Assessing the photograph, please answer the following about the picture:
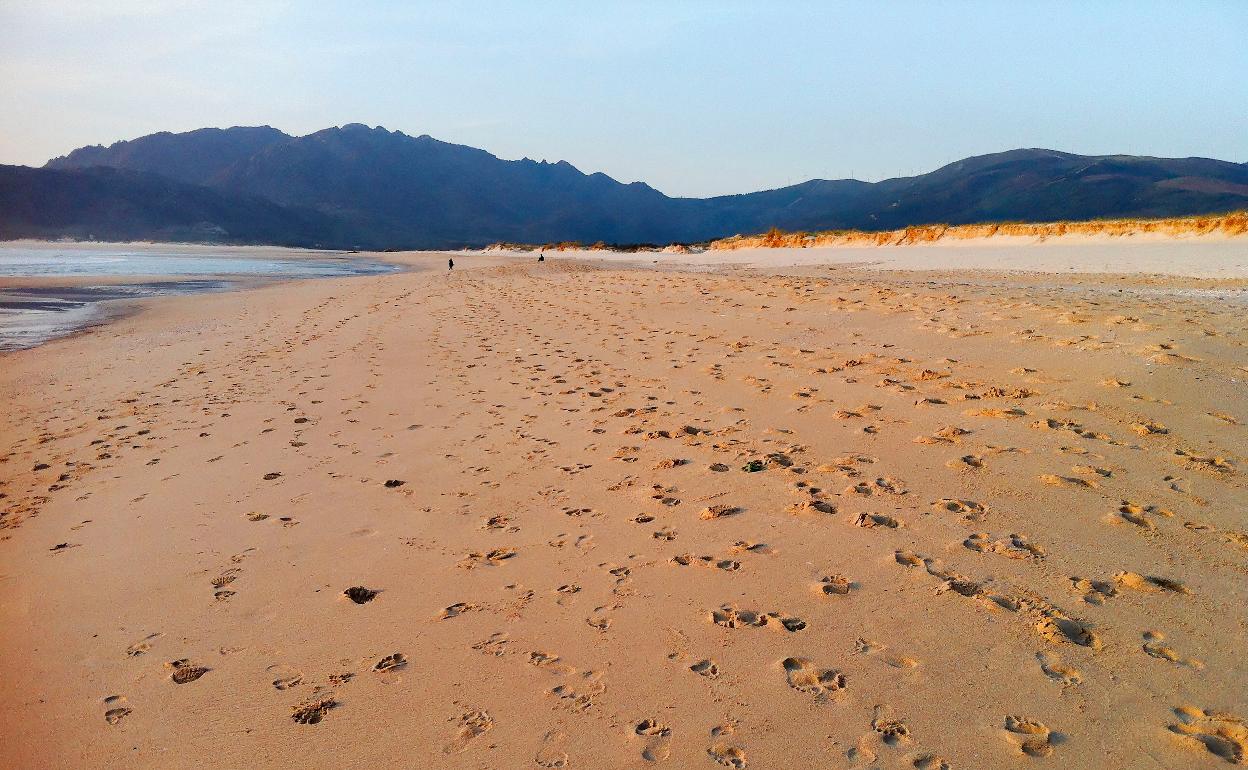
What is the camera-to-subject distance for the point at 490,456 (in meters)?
4.99

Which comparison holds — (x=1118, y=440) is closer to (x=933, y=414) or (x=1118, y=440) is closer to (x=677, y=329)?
(x=933, y=414)

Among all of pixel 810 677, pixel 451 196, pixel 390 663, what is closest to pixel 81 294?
pixel 390 663

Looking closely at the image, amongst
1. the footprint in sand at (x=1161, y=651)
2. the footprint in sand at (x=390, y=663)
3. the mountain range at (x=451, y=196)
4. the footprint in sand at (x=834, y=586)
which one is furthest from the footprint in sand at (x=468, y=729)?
the mountain range at (x=451, y=196)

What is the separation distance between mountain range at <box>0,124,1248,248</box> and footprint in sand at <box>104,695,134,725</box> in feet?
261

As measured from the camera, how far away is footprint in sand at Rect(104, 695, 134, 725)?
2426mm

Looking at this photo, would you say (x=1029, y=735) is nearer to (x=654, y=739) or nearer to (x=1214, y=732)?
(x=1214, y=732)

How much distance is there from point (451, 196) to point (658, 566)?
167 meters

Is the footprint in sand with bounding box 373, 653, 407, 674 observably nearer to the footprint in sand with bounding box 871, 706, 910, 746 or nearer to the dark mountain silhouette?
the footprint in sand with bounding box 871, 706, 910, 746

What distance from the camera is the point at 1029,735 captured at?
2139 millimetres

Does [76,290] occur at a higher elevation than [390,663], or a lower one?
higher

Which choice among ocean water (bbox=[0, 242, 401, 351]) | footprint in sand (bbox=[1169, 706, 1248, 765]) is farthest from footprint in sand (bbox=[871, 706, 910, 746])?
ocean water (bbox=[0, 242, 401, 351])

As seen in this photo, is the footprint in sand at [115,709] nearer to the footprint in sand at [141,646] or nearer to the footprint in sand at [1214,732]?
the footprint in sand at [141,646]

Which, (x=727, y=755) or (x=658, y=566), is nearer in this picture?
(x=727, y=755)

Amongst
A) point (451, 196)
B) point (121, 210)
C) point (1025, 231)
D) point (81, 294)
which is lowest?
point (81, 294)
